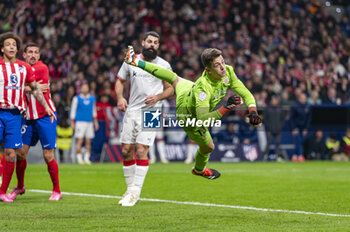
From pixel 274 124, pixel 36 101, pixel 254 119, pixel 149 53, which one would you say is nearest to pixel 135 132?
pixel 149 53

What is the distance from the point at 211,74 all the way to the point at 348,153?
14539 mm

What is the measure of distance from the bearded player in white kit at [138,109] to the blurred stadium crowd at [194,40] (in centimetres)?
1023

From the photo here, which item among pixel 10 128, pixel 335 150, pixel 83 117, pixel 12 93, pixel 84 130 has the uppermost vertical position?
pixel 12 93

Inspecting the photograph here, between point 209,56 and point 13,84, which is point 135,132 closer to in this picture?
point 13,84

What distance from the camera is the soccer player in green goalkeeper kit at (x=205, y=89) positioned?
764 cm

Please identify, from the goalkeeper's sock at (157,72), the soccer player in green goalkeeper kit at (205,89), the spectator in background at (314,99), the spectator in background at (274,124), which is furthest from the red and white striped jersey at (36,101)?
the spectator in background at (314,99)

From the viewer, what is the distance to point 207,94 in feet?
25.4

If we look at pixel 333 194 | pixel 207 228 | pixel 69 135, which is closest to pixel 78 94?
pixel 69 135

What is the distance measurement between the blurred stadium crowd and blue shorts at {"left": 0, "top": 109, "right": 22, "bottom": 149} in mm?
10290

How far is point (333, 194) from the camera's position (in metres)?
10.2

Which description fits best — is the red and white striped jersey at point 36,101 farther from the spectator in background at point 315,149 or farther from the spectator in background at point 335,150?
the spectator in background at point 335,150

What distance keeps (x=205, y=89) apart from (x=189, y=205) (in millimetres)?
1832

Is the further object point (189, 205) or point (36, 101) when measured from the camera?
point (36, 101)

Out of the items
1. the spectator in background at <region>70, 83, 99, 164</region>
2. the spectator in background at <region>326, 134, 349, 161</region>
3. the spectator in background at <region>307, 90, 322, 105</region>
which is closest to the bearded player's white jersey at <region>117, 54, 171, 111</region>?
the spectator in background at <region>70, 83, 99, 164</region>
